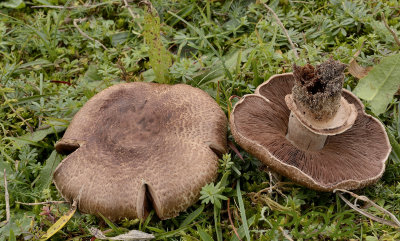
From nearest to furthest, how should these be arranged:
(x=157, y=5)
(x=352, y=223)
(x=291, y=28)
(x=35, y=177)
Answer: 1. (x=352, y=223)
2. (x=35, y=177)
3. (x=291, y=28)
4. (x=157, y=5)

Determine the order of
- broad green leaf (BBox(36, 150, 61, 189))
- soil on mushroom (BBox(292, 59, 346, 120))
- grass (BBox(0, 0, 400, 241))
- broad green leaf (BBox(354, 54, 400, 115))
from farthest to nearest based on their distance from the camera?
1. broad green leaf (BBox(36, 150, 61, 189))
2. broad green leaf (BBox(354, 54, 400, 115))
3. grass (BBox(0, 0, 400, 241))
4. soil on mushroom (BBox(292, 59, 346, 120))

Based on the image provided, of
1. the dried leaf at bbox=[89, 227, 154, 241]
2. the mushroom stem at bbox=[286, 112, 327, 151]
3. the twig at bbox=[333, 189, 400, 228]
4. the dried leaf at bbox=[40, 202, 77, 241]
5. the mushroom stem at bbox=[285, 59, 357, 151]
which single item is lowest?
the twig at bbox=[333, 189, 400, 228]

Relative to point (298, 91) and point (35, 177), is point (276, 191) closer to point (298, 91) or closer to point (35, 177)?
point (298, 91)

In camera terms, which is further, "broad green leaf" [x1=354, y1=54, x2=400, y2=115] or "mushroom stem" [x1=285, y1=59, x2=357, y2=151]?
"broad green leaf" [x1=354, y1=54, x2=400, y2=115]

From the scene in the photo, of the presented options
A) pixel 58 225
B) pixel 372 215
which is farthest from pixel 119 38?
pixel 372 215

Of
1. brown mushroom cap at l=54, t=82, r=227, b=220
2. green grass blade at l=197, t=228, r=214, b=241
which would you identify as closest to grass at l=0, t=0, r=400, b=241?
green grass blade at l=197, t=228, r=214, b=241

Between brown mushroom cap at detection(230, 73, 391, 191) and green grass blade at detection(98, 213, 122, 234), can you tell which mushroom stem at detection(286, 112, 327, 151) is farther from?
green grass blade at detection(98, 213, 122, 234)

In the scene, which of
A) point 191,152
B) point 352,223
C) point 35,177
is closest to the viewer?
point 352,223

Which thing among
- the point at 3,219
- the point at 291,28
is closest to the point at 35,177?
the point at 3,219
